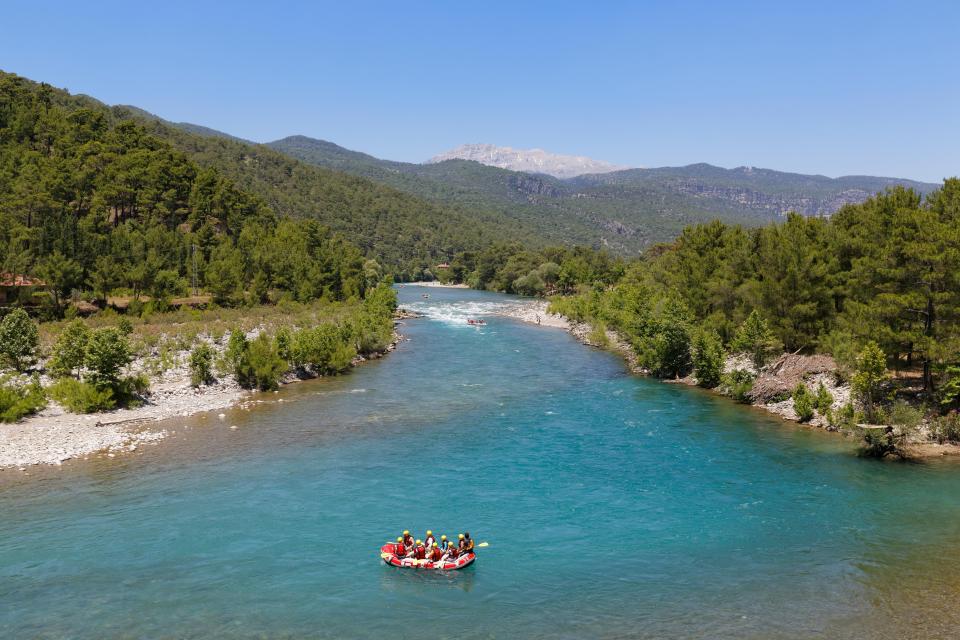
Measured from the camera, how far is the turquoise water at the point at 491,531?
2091cm

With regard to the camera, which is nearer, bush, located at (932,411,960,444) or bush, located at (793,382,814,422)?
bush, located at (932,411,960,444)

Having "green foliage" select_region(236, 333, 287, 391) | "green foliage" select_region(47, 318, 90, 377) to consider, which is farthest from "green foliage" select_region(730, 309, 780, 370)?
"green foliage" select_region(47, 318, 90, 377)

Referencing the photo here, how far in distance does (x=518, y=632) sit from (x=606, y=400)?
30.9m

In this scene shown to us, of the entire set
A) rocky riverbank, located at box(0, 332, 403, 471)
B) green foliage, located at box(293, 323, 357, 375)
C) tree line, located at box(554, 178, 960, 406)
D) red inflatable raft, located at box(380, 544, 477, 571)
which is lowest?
rocky riverbank, located at box(0, 332, 403, 471)

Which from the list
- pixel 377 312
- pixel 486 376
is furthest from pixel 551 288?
pixel 486 376

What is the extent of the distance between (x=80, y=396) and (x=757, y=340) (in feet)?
157

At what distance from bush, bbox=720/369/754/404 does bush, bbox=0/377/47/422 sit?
4780cm

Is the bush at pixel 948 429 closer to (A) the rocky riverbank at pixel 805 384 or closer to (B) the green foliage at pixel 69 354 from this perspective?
(A) the rocky riverbank at pixel 805 384

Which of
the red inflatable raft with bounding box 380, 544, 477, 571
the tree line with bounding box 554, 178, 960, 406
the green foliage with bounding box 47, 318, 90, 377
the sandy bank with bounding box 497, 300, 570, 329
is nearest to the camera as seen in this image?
the red inflatable raft with bounding box 380, 544, 477, 571

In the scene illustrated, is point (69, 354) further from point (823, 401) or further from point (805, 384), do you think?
point (805, 384)

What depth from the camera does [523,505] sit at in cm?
2962

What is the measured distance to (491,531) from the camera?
26922 mm

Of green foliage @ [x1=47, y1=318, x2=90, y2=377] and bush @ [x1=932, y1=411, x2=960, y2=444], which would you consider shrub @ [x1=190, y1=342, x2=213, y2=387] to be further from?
bush @ [x1=932, y1=411, x2=960, y2=444]

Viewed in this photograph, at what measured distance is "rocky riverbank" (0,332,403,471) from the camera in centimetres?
3419
